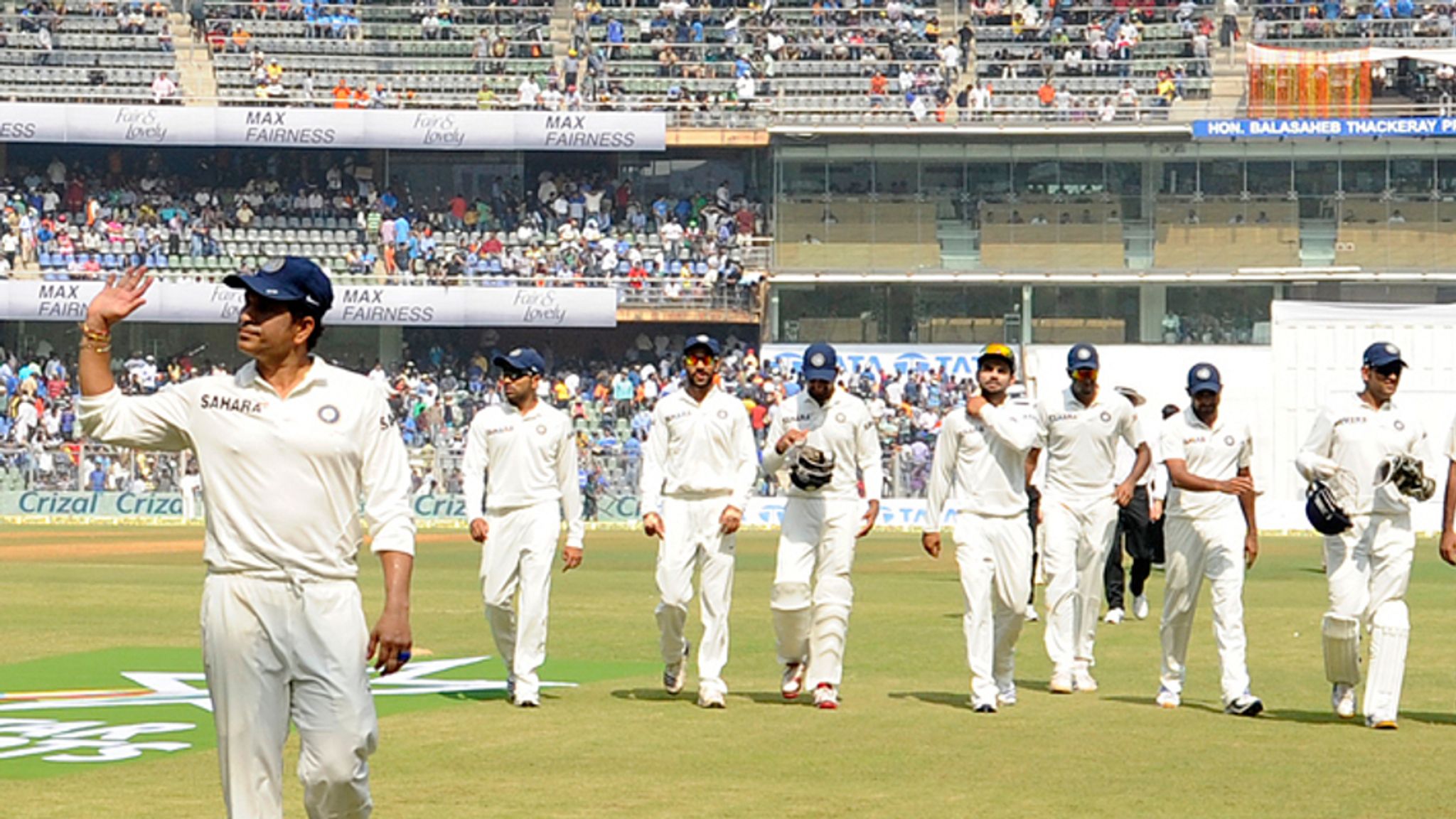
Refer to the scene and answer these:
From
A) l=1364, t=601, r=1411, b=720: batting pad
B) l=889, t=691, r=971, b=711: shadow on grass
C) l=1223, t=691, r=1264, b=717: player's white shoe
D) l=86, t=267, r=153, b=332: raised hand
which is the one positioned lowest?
l=889, t=691, r=971, b=711: shadow on grass

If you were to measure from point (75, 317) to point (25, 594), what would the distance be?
28.5 m

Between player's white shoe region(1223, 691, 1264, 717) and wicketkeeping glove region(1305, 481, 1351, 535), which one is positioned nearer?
wicketkeeping glove region(1305, 481, 1351, 535)

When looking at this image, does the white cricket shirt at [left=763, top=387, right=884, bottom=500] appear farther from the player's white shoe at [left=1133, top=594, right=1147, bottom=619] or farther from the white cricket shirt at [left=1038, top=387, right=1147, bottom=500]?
the player's white shoe at [left=1133, top=594, right=1147, bottom=619]

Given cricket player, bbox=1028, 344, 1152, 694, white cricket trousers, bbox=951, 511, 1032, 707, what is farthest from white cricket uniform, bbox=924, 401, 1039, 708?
cricket player, bbox=1028, 344, 1152, 694

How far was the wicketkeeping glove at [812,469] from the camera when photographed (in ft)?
43.7

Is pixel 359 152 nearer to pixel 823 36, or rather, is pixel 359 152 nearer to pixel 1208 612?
pixel 823 36

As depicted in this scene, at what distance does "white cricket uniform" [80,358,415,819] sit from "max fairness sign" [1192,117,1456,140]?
45863mm

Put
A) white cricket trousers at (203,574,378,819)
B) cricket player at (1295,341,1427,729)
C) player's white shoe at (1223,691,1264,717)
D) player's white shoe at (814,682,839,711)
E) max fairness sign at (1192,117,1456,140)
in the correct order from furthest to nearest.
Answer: max fairness sign at (1192,117,1456,140) < player's white shoe at (814,682,839,711) < player's white shoe at (1223,691,1264,717) < cricket player at (1295,341,1427,729) < white cricket trousers at (203,574,378,819)

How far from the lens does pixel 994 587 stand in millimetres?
13594

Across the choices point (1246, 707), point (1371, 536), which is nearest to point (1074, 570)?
point (1246, 707)

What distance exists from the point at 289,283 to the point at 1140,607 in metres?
15.0

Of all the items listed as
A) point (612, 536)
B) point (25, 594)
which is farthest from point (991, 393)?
point (612, 536)

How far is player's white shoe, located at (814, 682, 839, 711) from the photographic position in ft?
43.5

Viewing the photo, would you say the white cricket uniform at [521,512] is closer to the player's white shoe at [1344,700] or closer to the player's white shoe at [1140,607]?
the player's white shoe at [1344,700]
